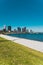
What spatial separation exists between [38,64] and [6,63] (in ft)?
5.25

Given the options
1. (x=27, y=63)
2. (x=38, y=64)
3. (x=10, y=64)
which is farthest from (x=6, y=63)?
(x=38, y=64)

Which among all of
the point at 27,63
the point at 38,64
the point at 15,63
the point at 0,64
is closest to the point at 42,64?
the point at 38,64

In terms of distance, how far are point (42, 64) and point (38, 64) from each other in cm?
20

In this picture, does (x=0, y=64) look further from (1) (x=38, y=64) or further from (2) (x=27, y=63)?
(1) (x=38, y=64)

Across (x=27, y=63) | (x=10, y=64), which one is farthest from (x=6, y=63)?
(x=27, y=63)

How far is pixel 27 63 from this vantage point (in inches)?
325

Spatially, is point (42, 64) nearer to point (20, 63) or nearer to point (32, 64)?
point (32, 64)

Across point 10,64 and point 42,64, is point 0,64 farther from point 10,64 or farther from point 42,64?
point 42,64

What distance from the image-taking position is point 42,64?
321 inches

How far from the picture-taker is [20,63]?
27.0 feet

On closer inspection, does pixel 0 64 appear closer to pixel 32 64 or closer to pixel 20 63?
pixel 20 63

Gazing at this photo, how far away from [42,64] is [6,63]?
180 cm

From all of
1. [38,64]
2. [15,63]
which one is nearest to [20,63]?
[15,63]

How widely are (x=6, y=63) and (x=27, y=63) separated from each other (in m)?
1.06
